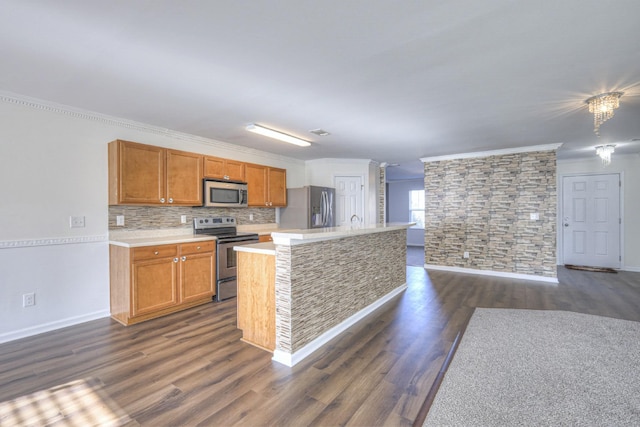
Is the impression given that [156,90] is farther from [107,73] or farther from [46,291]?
[46,291]

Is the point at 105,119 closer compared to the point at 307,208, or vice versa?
the point at 105,119

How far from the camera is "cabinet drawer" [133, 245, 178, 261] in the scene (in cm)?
329

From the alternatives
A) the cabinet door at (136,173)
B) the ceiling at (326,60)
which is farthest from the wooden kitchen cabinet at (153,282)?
the ceiling at (326,60)

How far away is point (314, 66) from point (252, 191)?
301 centimetres

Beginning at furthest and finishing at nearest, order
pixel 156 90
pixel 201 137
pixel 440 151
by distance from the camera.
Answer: pixel 440 151 < pixel 201 137 < pixel 156 90

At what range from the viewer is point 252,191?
5027 mm

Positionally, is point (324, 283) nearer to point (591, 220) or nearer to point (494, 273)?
point (494, 273)

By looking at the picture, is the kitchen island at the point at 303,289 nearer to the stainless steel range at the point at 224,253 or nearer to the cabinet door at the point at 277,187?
the stainless steel range at the point at 224,253

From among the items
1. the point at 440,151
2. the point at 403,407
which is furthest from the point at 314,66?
the point at 440,151

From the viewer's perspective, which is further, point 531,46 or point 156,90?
point 156,90

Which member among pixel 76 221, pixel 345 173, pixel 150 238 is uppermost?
pixel 345 173

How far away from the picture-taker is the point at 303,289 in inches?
102

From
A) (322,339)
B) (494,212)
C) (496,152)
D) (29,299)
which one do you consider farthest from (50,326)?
(496,152)

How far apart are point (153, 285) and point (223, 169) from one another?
1924 mm
